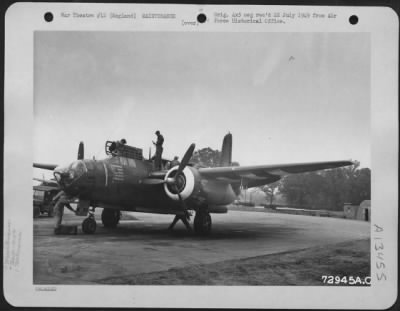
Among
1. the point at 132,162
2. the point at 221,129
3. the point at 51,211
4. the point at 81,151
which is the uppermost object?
the point at 221,129

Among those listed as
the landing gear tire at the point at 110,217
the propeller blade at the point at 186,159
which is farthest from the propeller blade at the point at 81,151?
the landing gear tire at the point at 110,217

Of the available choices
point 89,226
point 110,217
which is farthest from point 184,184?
point 89,226

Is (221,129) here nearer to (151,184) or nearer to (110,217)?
(151,184)

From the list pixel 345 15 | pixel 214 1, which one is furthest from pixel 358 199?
pixel 214 1

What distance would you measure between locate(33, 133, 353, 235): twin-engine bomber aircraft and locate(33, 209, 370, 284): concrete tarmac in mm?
259

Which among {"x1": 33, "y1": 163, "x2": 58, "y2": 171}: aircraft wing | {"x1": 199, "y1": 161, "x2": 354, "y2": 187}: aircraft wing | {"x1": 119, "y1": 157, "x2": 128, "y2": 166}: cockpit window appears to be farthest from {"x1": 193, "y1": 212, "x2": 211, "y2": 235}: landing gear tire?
{"x1": 33, "y1": 163, "x2": 58, "y2": 171}: aircraft wing

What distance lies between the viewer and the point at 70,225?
17.4 ft

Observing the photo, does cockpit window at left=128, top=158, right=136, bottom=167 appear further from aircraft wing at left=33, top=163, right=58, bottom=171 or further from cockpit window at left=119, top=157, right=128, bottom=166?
aircraft wing at left=33, top=163, right=58, bottom=171

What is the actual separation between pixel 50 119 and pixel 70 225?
75.4 inches

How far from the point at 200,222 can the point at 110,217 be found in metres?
1.52

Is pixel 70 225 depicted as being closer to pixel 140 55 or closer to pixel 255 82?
pixel 140 55

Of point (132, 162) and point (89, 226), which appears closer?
point (89, 226)

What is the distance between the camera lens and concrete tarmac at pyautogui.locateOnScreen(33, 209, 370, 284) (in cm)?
392

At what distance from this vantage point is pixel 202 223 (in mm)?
6027
